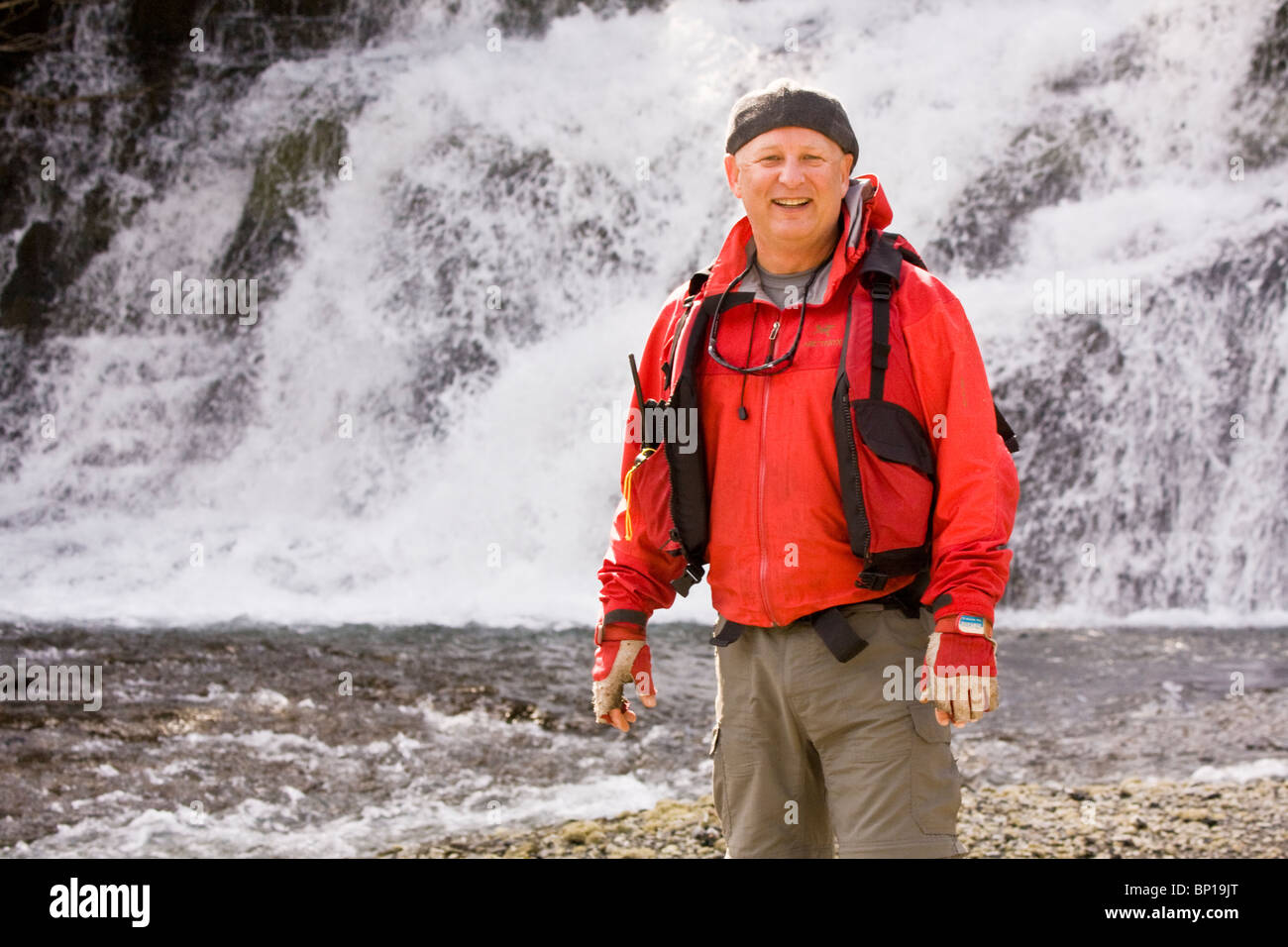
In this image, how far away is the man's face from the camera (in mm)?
3088

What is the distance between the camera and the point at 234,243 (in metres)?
15.1

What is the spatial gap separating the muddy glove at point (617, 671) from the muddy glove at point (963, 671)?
739 mm

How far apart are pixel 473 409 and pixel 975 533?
1034 cm

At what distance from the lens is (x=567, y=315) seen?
13.2m

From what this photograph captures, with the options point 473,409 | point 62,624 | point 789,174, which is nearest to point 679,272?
point 473,409

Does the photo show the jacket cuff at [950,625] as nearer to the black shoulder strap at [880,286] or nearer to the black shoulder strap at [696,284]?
the black shoulder strap at [880,286]

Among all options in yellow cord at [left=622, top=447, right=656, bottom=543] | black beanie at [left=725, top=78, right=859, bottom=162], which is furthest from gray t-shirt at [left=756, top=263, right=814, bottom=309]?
yellow cord at [left=622, top=447, right=656, bottom=543]

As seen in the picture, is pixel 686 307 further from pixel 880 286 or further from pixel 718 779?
pixel 718 779

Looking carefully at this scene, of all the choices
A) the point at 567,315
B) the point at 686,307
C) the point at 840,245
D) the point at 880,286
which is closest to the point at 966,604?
the point at 880,286

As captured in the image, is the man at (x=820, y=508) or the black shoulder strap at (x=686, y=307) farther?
the black shoulder strap at (x=686, y=307)

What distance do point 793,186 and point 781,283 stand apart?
0.79ft

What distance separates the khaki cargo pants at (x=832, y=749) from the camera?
2893 millimetres

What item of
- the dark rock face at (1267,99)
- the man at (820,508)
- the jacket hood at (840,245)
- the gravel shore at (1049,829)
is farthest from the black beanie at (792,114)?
the dark rock face at (1267,99)
